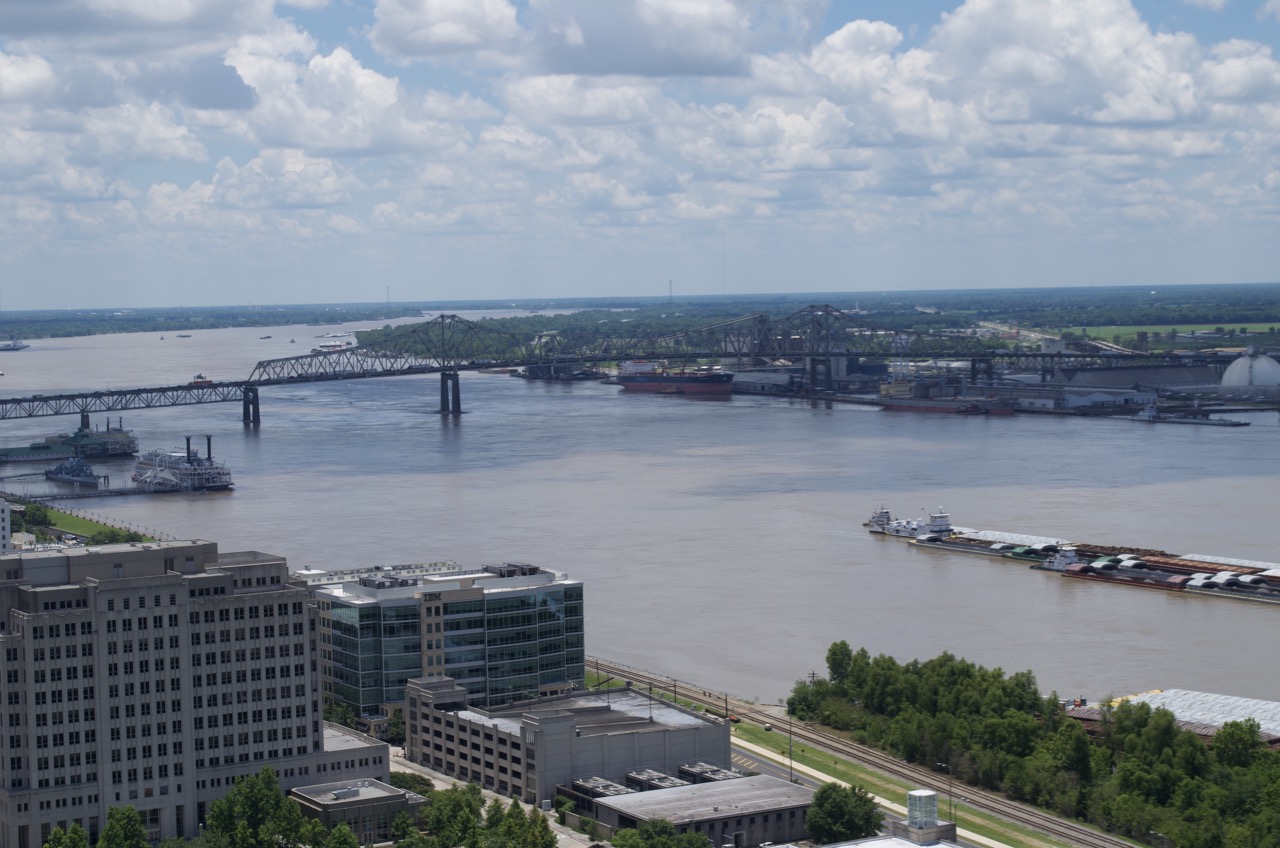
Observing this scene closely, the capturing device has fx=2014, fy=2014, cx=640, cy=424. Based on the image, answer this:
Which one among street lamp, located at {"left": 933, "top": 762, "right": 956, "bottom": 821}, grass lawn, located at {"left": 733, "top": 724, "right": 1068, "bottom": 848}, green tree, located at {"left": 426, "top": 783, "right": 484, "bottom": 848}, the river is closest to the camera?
green tree, located at {"left": 426, "top": 783, "right": 484, "bottom": 848}

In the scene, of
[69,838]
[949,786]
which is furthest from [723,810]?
[69,838]

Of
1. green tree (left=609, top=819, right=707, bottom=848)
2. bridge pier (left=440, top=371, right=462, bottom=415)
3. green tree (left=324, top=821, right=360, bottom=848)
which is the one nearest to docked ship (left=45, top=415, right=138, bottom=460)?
bridge pier (left=440, top=371, right=462, bottom=415)

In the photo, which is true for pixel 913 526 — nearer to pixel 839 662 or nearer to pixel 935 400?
pixel 839 662

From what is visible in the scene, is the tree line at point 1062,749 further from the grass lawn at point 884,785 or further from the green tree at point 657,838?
the green tree at point 657,838

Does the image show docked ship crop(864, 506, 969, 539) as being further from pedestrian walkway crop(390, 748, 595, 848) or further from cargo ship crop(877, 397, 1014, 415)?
cargo ship crop(877, 397, 1014, 415)

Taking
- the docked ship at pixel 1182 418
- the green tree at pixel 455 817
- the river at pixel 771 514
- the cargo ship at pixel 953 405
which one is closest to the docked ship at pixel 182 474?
the river at pixel 771 514
